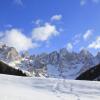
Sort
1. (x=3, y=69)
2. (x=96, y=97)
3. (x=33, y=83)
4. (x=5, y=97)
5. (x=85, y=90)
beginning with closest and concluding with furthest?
(x=5, y=97)
(x=96, y=97)
(x=85, y=90)
(x=33, y=83)
(x=3, y=69)

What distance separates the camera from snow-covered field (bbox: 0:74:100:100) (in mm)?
17938

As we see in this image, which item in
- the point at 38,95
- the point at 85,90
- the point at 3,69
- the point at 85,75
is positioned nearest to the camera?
the point at 38,95

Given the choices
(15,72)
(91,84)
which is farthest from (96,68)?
(91,84)

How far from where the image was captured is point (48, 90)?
71.3 ft

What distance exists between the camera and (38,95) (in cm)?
1880

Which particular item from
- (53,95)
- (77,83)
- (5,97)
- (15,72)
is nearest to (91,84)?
(77,83)

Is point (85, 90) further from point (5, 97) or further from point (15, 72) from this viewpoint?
point (15, 72)

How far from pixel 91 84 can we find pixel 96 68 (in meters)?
58.7

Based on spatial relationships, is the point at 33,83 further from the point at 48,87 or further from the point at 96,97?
the point at 96,97

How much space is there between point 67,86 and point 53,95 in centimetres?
475

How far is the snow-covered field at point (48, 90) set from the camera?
Answer: 58.9ft

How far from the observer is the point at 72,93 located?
2103 centimetres

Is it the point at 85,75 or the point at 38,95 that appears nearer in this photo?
the point at 38,95

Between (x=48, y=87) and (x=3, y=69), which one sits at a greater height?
(x=3, y=69)
